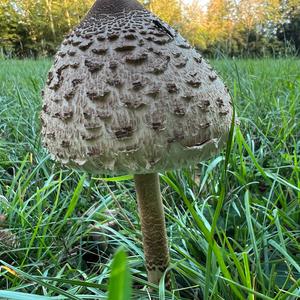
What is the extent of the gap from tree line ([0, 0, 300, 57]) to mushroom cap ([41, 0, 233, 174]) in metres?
5.21

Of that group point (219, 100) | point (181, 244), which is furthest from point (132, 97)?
point (181, 244)

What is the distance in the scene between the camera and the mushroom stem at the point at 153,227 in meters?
1.25

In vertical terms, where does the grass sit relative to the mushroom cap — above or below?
below

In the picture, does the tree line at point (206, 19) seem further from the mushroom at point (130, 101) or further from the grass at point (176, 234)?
the mushroom at point (130, 101)

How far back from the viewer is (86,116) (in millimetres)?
1019

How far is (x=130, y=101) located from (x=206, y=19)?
12.8 meters

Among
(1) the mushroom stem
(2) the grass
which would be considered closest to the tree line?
(2) the grass

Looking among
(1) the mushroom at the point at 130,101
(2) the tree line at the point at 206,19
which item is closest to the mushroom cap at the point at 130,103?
(1) the mushroom at the point at 130,101

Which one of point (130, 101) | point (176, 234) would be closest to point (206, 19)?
point (176, 234)

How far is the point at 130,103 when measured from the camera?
1.00 metres

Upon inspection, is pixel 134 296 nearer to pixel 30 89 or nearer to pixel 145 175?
pixel 145 175

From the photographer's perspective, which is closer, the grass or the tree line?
the grass

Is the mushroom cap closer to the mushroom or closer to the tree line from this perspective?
the mushroom

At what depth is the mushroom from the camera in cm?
100
